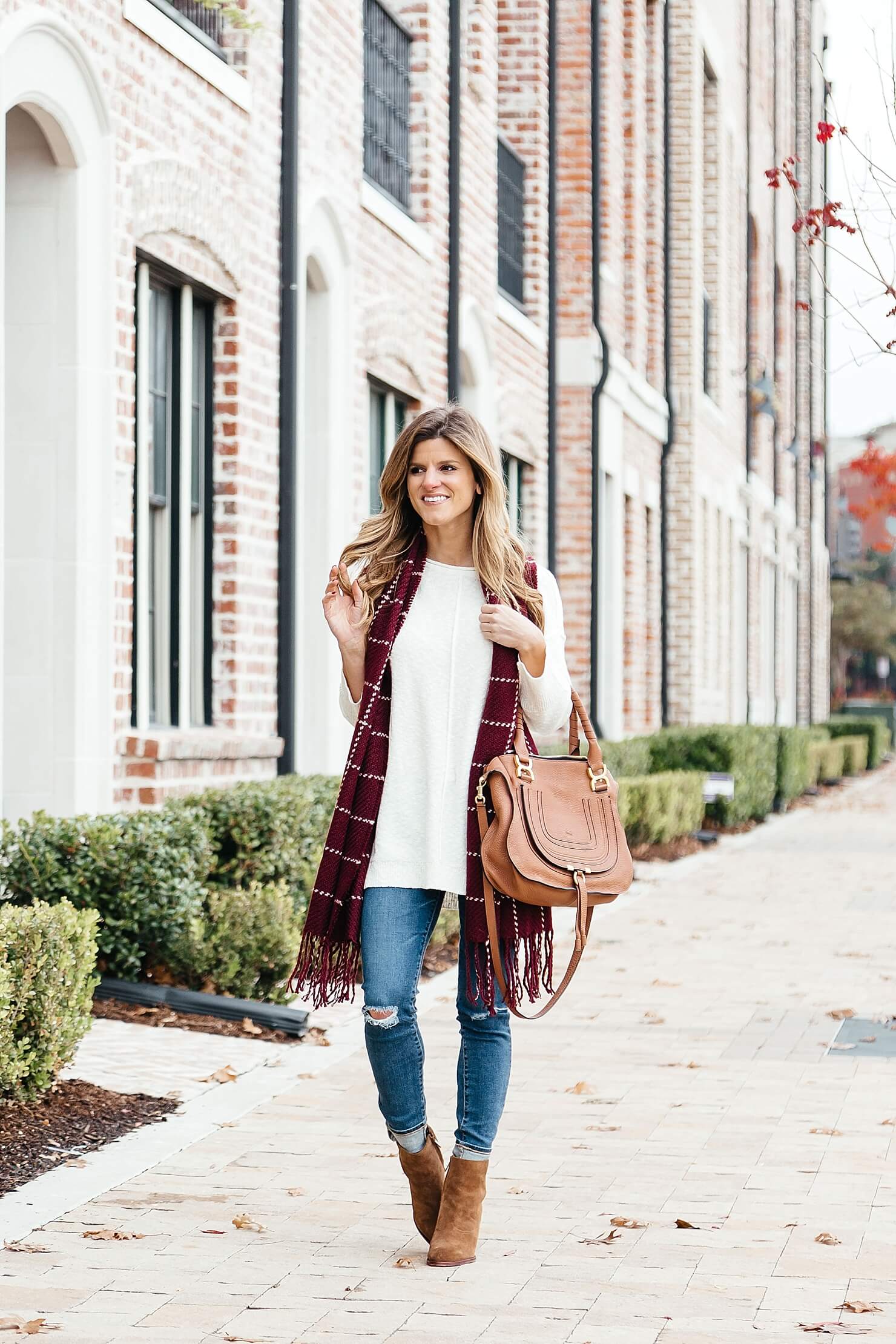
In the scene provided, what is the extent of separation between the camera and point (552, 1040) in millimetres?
7953

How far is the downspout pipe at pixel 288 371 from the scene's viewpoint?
36.0ft

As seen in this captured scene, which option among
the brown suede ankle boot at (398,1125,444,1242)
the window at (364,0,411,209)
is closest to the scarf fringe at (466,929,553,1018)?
the brown suede ankle boot at (398,1125,444,1242)

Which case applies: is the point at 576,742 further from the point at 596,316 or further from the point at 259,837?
the point at 596,316

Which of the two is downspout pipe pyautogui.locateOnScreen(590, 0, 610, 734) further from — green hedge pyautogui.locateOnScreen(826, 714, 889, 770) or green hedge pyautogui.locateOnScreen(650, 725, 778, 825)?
green hedge pyautogui.locateOnScreen(826, 714, 889, 770)

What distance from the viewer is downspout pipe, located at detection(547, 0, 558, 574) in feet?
58.9

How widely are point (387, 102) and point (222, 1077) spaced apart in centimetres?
846

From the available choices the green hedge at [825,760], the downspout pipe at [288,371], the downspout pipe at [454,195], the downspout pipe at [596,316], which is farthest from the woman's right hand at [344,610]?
the green hedge at [825,760]

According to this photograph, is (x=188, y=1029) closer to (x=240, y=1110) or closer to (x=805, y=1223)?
(x=240, y=1110)

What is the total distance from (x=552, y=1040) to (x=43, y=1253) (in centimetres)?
345

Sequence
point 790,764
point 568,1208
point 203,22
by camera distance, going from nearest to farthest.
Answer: point 568,1208 < point 203,22 < point 790,764

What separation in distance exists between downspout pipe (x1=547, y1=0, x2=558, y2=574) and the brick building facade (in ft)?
0.18

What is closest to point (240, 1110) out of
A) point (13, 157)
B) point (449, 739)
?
point (449, 739)

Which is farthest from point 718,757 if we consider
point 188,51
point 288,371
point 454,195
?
point 188,51

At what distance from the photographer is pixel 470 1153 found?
471 centimetres
